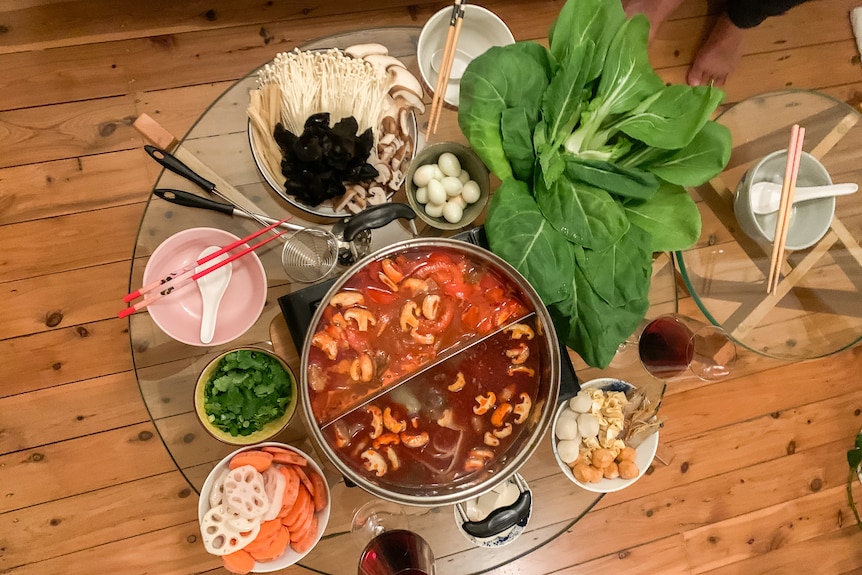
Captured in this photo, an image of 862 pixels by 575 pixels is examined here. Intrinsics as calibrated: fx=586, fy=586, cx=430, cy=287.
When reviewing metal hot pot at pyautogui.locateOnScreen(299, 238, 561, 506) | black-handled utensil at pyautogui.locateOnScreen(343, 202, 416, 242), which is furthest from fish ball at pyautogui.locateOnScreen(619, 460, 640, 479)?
black-handled utensil at pyautogui.locateOnScreen(343, 202, 416, 242)

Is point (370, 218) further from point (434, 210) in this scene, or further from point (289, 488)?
point (289, 488)

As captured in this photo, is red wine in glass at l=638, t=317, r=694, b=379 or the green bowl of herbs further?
red wine in glass at l=638, t=317, r=694, b=379

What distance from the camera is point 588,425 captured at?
5.44ft

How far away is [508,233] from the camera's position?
147 centimetres

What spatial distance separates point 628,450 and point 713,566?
4.13 feet

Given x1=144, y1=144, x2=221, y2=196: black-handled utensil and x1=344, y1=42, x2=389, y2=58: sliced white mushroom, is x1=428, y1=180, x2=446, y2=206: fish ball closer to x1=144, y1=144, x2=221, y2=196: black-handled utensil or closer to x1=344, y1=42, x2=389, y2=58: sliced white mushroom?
x1=344, y1=42, x2=389, y2=58: sliced white mushroom

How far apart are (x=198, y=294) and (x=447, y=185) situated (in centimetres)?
74

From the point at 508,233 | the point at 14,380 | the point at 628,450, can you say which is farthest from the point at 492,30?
the point at 14,380

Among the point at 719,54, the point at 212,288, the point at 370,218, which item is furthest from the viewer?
the point at 719,54

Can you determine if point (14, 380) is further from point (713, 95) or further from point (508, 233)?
point (713, 95)

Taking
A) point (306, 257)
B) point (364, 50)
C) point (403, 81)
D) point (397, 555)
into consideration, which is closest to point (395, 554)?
point (397, 555)

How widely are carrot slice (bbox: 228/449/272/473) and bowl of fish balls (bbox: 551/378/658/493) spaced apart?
0.80m

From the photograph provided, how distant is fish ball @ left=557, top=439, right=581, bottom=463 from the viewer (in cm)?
166

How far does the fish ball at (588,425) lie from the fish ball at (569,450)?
4 cm
